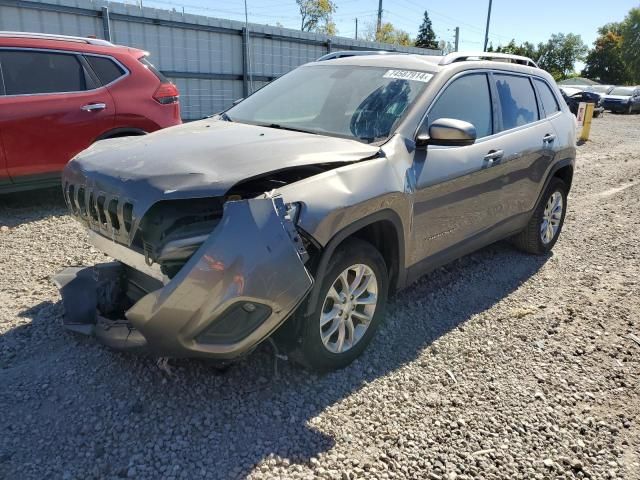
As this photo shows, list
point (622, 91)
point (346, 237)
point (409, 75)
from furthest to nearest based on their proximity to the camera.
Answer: point (622, 91)
point (409, 75)
point (346, 237)

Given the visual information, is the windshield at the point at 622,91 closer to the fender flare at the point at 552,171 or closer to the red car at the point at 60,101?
the fender flare at the point at 552,171

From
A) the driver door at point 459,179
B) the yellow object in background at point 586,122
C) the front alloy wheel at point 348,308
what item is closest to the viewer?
the front alloy wheel at point 348,308

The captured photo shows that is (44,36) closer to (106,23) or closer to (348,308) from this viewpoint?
(106,23)

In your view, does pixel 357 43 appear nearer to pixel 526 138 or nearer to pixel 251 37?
pixel 251 37

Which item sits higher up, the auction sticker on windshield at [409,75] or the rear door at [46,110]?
the auction sticker on windshield at [409,75]

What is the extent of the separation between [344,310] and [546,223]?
3.27 metres

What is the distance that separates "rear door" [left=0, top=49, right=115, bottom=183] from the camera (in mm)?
5762

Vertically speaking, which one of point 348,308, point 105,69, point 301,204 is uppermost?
point 105,69

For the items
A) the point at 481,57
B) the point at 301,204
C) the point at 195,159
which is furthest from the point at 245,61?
the point at 301,204

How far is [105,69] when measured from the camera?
647cm

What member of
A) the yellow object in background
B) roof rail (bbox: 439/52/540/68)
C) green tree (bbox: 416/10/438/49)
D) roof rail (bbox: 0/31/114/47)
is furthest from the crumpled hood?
green tree (bbox: 416/10/438/49)

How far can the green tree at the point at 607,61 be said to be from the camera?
222 feet

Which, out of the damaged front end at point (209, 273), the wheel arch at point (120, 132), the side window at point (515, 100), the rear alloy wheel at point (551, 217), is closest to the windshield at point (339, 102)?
the side window at point (515, 100)

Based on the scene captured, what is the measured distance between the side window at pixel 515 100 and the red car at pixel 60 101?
4.16 meters
